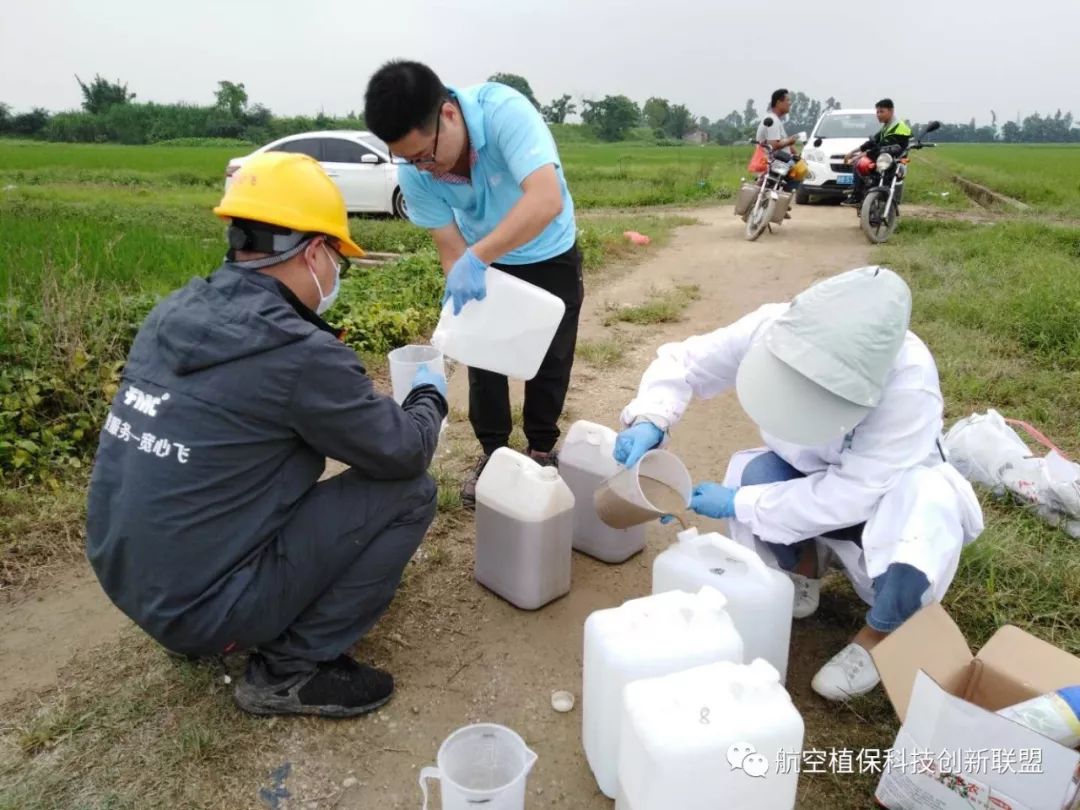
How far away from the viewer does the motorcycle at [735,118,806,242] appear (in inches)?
334

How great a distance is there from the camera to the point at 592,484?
247 cm

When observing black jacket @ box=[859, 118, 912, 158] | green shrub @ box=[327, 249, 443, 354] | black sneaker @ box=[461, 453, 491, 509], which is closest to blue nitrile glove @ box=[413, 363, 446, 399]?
black sneaker @ box=[461, 453, 491, 509]

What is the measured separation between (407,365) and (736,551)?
4.12ft

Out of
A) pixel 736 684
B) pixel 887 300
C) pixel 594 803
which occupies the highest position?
pixel 887 300

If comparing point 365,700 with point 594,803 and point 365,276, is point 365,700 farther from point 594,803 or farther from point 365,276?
point 365,276

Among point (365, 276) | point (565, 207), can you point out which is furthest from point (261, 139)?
point (565, 207)

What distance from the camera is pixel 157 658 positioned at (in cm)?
201

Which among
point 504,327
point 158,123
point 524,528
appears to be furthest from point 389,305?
point 158,123

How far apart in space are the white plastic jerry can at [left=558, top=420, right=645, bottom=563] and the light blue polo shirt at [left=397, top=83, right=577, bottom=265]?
680mm

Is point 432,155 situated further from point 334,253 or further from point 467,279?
point 334,253

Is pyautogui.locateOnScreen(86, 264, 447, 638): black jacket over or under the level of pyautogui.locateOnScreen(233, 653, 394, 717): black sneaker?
over

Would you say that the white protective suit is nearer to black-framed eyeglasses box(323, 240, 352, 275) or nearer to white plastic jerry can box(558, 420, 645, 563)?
white plastic jerry can box(558, 420, 645, 563)

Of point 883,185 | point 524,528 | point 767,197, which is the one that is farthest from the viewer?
point 767,197

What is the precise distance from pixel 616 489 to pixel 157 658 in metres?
1.33
